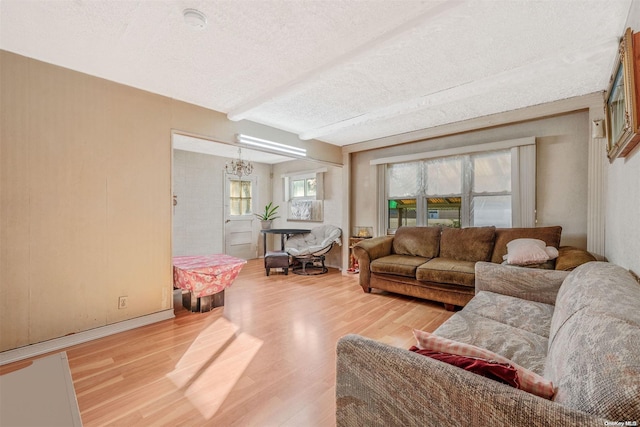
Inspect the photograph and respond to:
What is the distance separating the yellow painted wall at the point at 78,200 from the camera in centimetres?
213

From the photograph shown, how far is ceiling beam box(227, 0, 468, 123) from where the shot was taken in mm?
1654

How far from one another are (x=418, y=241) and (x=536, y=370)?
2.80m

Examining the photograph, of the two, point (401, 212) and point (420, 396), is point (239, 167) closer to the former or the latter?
point (401, 212)

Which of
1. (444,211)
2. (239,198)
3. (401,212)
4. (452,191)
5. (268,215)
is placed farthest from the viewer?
(268,215)

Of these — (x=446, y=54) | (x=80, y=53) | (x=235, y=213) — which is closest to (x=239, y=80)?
(x=80, y=53)

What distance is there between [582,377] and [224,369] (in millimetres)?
2046

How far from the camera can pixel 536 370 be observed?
1228 millimetres

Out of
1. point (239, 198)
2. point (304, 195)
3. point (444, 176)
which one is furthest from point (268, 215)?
point (444, 176)

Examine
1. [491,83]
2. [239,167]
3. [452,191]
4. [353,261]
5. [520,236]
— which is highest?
[491,83]

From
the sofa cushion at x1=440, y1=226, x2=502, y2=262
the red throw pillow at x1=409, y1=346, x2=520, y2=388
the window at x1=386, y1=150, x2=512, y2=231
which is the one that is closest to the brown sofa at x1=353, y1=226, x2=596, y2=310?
the sofa cushion at x1=440, y1=226, x2=502, y2=262

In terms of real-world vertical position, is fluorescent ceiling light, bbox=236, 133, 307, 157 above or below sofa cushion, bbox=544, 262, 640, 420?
above

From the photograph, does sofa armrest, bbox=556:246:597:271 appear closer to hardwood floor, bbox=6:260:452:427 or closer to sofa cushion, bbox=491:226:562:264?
sofa cushion, bbox=491:226:562:264

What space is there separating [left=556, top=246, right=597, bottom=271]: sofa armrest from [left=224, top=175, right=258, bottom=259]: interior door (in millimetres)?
5674

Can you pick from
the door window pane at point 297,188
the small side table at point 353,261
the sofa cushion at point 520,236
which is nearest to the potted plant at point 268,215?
the door window pane at point 297,188
